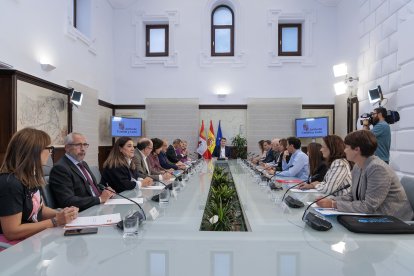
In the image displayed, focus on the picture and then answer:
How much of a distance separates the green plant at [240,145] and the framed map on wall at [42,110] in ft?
13.9

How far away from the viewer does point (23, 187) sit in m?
1.58

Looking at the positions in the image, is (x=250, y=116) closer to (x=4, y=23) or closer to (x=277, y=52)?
(x=277, y=52)

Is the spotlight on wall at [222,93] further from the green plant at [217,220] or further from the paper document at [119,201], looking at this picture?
the green plant at [217,220]

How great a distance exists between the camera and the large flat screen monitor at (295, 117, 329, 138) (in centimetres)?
802

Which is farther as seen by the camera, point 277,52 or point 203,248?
point 277,52

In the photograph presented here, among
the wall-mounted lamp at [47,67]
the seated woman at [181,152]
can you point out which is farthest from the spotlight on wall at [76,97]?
the seated woman at [181,152]

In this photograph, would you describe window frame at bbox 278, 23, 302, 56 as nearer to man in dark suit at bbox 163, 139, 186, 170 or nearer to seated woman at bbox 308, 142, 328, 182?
man in dark suit at bbox 163, 139, 186, 170

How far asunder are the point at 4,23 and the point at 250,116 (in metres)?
5.85

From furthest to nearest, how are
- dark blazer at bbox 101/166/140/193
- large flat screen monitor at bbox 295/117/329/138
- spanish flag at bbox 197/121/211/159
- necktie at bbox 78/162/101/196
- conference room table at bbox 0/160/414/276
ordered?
spanish flag at bbox 197/121/211/159 → large flat screen monitor at bbox 295/117/329/138 → dark blazer at bbox 101/166/140/193 → necktie at bbox 78/162/101/196 → conference room table at bbox 0/160/414/276

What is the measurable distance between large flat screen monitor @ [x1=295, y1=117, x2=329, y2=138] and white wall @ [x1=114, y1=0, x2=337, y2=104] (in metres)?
0.61

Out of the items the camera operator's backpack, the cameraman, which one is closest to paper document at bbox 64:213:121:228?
the cameraman

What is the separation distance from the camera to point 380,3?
561cm

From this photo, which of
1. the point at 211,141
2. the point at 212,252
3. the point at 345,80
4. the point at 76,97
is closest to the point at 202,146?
the point at 211,141

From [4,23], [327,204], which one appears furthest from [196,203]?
[4,23]
